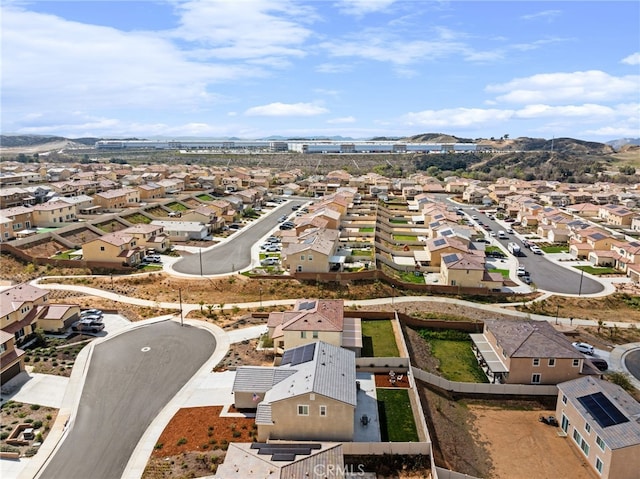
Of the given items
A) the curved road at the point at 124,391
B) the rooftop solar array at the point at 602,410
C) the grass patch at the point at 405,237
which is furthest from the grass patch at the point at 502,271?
the curved road at the point at 124,391

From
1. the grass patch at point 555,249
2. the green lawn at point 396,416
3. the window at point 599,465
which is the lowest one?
the window at point 599,465

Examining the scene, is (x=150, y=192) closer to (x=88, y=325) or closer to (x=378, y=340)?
(x=88, y=325)

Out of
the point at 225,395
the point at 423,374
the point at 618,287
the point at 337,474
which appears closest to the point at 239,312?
the point at 225,395

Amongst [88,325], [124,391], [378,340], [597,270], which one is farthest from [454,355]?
[597,270]

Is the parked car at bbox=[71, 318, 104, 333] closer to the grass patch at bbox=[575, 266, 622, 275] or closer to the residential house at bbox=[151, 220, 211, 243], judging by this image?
the residential house at bbox=[151, 220, 211, 243]

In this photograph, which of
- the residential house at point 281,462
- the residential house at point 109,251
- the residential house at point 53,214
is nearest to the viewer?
the residential house at point 281,462

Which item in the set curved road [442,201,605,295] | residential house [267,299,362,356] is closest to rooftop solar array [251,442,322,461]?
residential house [267,299,362,356]

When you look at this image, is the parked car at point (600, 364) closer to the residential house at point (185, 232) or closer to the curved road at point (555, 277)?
the curved road at point (555, 277)
